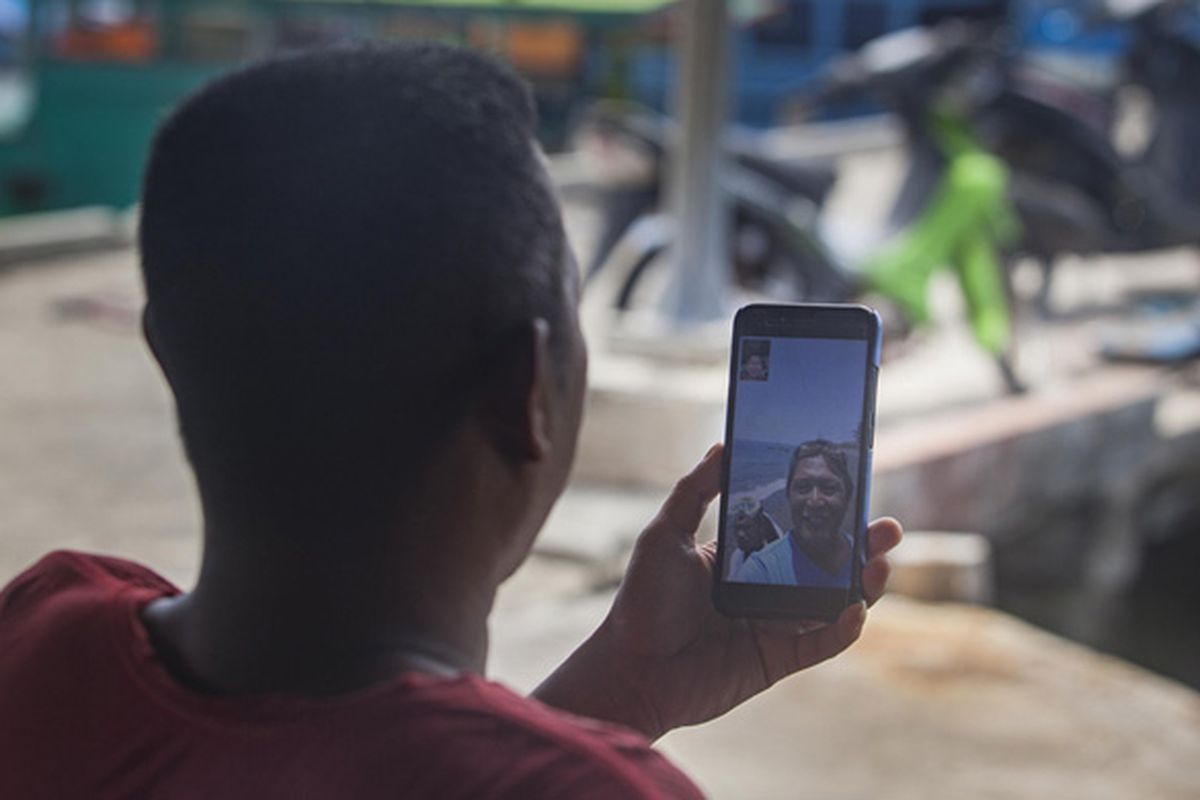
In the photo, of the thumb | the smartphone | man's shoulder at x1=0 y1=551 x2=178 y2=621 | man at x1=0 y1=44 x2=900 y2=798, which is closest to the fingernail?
the smartphone

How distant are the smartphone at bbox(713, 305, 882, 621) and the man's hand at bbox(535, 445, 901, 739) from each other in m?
0.03

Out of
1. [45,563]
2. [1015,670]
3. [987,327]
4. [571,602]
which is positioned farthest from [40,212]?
[45,563]

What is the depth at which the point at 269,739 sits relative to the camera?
100cm

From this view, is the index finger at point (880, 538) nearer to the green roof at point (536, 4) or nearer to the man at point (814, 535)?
the man at point (814, 535)

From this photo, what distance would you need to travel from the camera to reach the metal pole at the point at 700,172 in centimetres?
644

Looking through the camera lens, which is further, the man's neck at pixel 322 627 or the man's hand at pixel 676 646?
the man's hand at pixel 676 646

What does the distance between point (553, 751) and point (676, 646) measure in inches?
14.4

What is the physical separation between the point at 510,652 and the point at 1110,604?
3818mm

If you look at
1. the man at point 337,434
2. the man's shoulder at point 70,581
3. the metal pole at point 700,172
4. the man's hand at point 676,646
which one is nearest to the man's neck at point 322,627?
the man at point 337,434

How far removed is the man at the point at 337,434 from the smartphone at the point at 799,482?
19cm

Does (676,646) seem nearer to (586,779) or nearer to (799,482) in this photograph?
(799,482)

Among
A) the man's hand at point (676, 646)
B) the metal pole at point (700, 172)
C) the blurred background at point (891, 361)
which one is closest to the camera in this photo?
the man's hand at point (676, 646)

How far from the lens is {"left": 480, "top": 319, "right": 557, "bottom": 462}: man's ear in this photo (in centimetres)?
106

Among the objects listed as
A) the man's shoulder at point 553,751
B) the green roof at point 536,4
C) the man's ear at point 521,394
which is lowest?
the green roof at point 536,4
